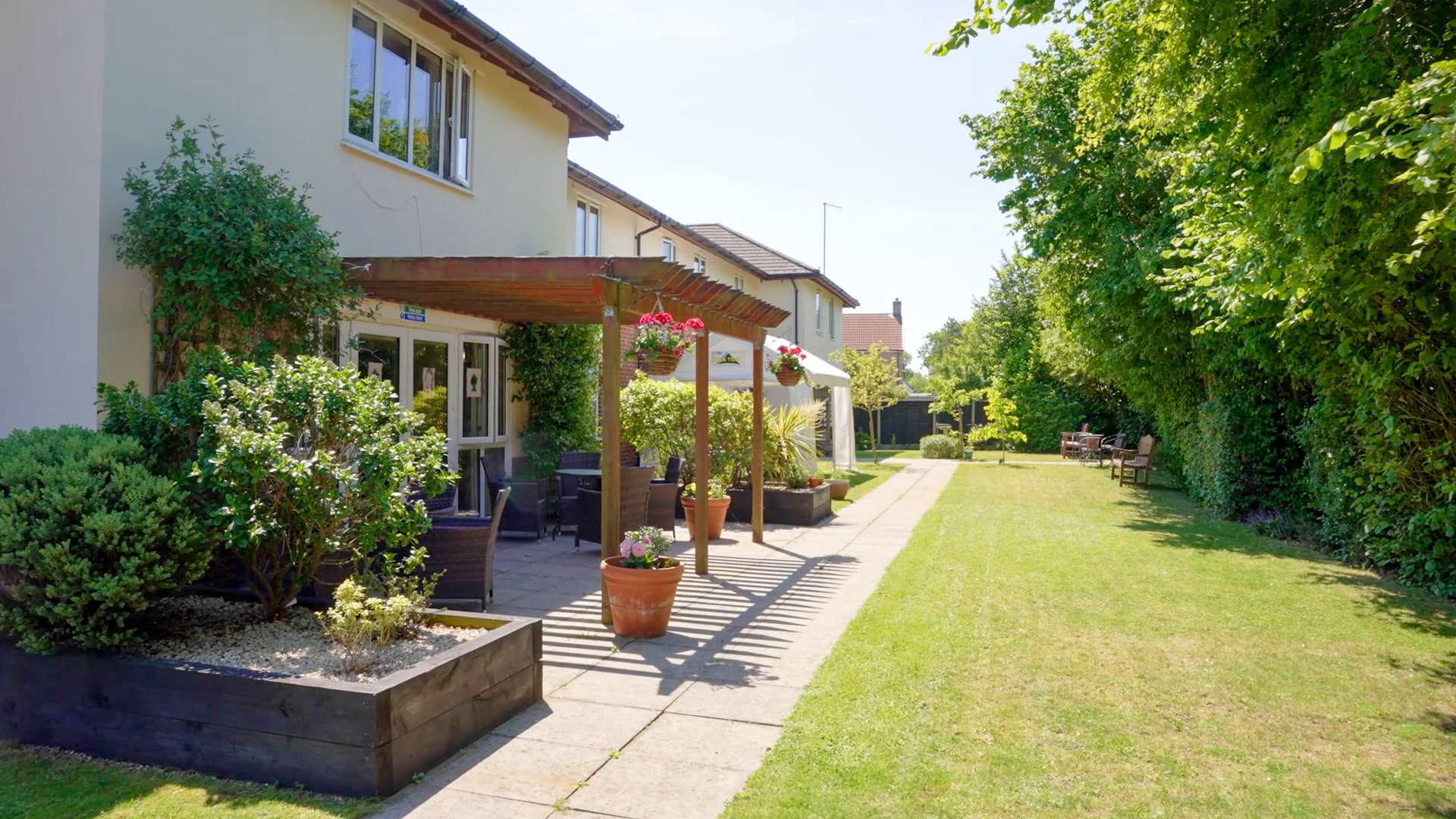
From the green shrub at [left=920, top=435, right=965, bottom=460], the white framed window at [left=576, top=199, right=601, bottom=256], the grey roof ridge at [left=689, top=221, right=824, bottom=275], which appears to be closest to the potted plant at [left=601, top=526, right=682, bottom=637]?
the white framed window at [left=576, top=199, right=601, bottom=256]

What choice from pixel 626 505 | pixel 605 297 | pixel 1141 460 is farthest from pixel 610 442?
pixel 1141 460

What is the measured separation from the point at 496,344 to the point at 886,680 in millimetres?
7482

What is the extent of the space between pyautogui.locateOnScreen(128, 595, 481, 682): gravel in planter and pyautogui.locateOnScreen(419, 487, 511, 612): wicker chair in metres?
1.07

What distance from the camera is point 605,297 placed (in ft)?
21.5

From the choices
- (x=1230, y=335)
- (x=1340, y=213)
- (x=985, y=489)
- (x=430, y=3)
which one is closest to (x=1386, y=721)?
(x=1340, y=213)

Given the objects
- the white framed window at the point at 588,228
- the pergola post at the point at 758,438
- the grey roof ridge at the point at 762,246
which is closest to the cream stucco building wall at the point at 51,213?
the pergola post at the point at 758,438

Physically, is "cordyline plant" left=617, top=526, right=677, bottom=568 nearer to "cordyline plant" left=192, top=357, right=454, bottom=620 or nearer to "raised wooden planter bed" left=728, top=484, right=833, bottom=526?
"cordyline plant" left=192, top=357, right=454, bottom=620

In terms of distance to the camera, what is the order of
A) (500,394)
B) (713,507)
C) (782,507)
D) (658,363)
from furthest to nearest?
(782,507)
(500,394)
(713,507)
(658,363)

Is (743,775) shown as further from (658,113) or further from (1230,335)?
(1230,335)

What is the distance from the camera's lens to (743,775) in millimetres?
4062

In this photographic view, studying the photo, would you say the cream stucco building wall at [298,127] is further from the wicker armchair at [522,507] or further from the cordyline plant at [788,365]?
the cordyline plant at [788,365]

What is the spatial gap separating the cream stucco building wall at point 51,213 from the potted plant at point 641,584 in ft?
12.3

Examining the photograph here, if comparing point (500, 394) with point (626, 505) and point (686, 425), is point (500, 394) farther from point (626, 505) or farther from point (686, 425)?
point (626, 505)

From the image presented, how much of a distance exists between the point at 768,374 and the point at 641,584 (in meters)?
11.2
